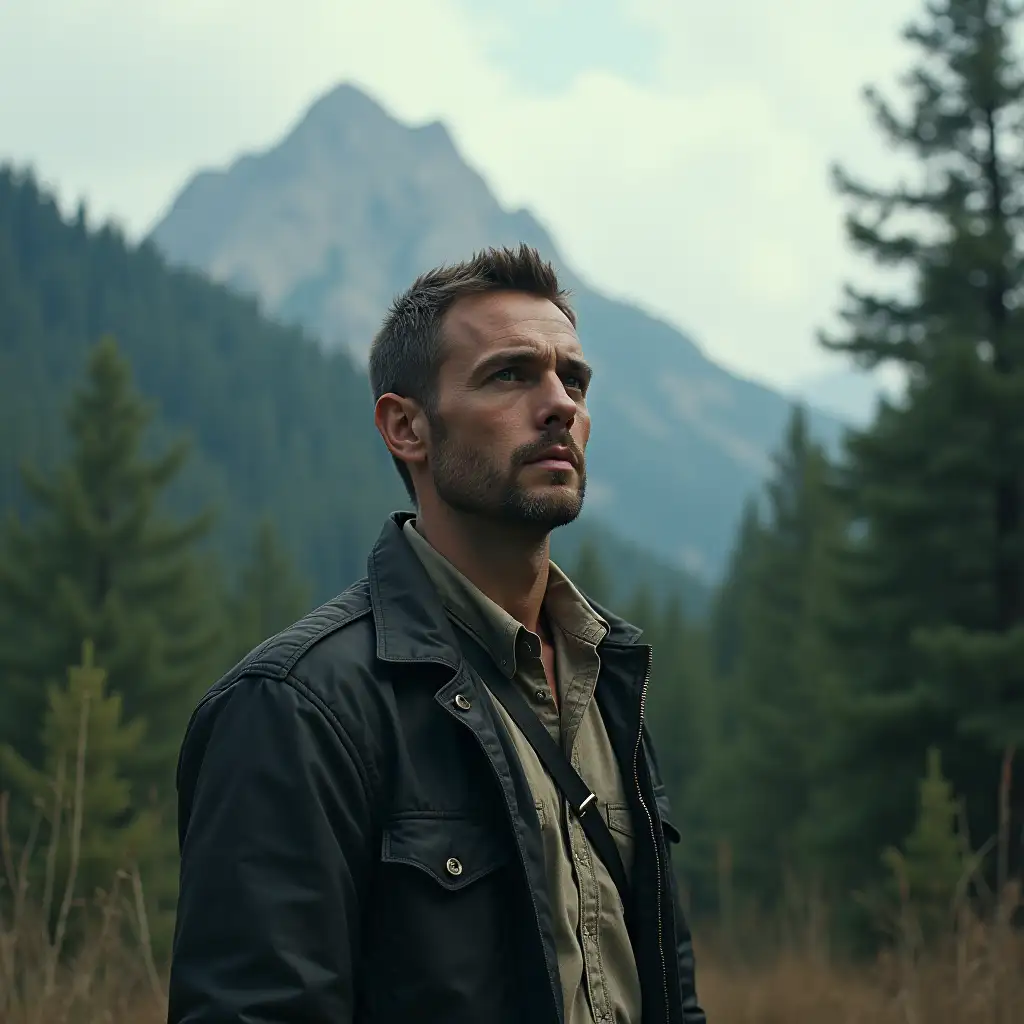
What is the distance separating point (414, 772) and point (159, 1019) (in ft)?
6.85

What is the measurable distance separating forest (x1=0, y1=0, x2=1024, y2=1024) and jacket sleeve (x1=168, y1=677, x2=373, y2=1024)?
3.65ft

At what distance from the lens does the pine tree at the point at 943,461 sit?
1889 cm

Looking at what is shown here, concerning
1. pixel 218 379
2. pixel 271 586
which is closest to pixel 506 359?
pixel 271 586

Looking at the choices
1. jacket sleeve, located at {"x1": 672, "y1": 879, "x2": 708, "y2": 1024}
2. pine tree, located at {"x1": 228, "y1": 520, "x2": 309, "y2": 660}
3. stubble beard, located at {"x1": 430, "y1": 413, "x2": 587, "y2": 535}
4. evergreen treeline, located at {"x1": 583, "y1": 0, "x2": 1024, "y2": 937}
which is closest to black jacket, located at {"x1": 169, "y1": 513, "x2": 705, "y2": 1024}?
stubble beard, located at {"x1": 430, "y1": 413, "x2": 587, "y2": 535}

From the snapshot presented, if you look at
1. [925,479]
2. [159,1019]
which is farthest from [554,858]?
[925,479]

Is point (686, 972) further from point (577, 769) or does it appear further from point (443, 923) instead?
point (443, 923)

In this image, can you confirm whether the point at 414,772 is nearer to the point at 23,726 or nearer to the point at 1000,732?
the point at 1000,732

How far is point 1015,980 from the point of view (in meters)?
4.82

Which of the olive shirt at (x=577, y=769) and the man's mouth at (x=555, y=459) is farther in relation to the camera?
the man's mouth at (x=555, y=459)

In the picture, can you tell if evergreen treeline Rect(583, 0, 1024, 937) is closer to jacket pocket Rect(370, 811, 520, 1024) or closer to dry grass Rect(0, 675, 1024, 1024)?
dry grass Rect(0, 675, 1024, 1024)

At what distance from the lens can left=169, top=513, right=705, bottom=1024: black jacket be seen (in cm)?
203

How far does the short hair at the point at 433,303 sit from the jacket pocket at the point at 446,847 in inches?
32.5

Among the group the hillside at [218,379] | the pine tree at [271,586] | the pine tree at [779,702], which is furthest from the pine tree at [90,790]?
the hillside at [218,379]

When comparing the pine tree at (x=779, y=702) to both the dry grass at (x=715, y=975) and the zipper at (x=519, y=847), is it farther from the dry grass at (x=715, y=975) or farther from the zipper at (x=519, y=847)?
the zipper at (x=519, y=847)
